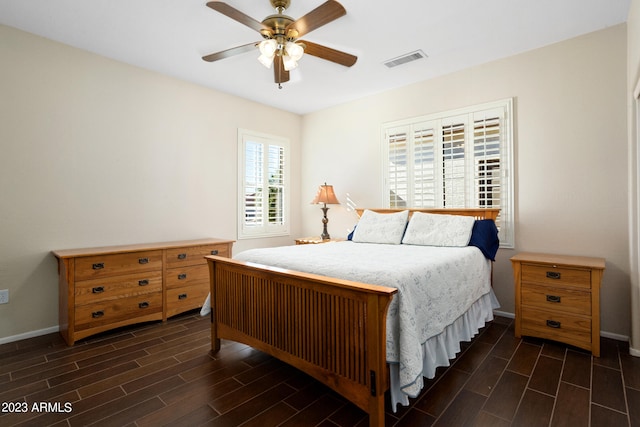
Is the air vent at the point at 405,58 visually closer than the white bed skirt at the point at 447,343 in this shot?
No

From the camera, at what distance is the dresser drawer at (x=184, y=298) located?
3.40 m

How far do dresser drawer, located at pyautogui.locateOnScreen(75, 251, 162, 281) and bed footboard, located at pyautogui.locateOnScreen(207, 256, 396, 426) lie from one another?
1.00 m

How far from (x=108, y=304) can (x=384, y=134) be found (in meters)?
3.61

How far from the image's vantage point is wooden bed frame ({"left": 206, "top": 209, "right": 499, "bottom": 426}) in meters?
1.65

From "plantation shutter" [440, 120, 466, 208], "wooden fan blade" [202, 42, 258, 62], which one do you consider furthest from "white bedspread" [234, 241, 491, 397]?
"wooden fan blade" [202, 42, 258, 62]

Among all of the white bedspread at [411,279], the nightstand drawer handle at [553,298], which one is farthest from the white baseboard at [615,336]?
the white bedspread at [411,279]

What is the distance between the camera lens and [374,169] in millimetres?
4500

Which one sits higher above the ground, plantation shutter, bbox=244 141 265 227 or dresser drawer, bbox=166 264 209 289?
plantation shutter, bbox=244 141 265 227

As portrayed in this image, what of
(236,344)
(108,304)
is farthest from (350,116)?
(108,304)

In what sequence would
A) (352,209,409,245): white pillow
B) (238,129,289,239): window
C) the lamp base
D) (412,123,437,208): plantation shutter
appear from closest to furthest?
(352,209,409,245): white pillow, (412,123,437,208): plantation shutter, (238,129,289,239): window, the lamp base

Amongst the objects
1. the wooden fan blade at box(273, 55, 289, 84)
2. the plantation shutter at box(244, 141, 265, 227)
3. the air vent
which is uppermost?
the air vent

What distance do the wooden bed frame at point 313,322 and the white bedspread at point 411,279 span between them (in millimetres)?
126

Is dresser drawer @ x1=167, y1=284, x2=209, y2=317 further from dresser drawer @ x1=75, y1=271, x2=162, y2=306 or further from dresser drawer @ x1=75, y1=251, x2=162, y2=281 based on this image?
dresser drawer @ x1=75, y1=251, x2=162, y2=281

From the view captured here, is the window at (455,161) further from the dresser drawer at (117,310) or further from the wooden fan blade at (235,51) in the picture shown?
the dresser drawer at (117,310)
